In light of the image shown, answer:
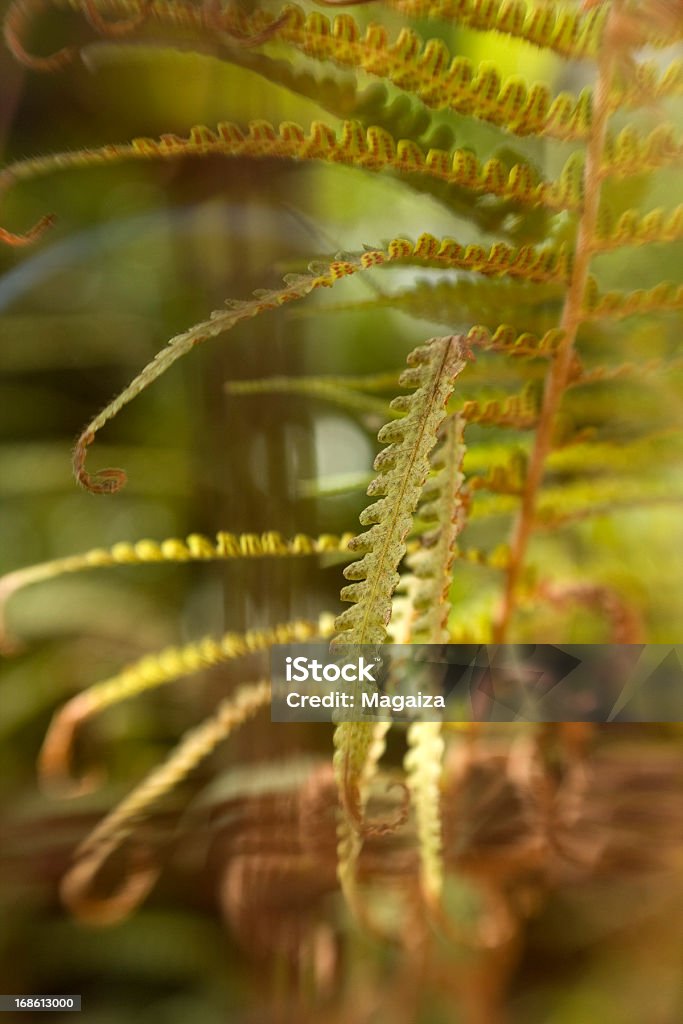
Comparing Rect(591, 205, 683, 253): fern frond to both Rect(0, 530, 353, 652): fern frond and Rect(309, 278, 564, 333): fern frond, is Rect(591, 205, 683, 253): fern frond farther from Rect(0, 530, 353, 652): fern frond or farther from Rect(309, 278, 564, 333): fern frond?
Rect(0, 530, 353, 652): fern frond

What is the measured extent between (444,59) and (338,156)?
2.0 inches

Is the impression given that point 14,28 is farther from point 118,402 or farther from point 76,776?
point 76,776

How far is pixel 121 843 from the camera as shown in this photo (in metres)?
0.40

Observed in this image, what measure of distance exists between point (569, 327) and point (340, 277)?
0.11 m

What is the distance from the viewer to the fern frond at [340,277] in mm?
247

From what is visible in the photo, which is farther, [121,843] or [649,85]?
[121,843]

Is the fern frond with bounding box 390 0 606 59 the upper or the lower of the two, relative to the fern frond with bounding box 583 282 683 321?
upper

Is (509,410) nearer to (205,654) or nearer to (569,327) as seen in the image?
(569,327)

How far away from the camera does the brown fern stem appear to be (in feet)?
0.97

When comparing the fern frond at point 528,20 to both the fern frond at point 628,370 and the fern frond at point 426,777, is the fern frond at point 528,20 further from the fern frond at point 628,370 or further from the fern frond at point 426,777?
the fern frond at point 426,777

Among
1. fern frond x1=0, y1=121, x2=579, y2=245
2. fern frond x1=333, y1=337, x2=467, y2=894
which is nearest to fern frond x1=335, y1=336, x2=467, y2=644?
fern frond x1=333, y1=337, x2=467, y2=894

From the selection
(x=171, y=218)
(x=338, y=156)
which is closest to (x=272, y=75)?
(x=338, y=156)

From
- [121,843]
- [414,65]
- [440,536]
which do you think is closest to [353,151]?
[414,65]

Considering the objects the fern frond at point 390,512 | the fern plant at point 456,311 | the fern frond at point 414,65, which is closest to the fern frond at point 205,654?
the fern plant at point 456,311
